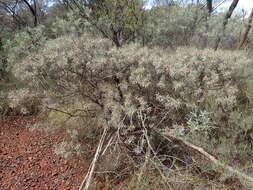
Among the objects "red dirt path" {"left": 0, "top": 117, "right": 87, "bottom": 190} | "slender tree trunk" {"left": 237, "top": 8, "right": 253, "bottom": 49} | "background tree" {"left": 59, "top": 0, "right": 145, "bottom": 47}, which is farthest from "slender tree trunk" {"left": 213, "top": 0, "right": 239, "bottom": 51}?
"red dirt path" {"left": 0, "top": 117, "right": 87, "bottom": 190}

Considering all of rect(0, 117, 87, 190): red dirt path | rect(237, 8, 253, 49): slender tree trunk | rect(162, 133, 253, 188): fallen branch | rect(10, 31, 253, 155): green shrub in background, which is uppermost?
rect(237, 8, 253, 49): slender tree trunk

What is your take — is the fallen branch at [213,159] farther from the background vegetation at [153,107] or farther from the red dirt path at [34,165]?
the red dirt path at [34,165]

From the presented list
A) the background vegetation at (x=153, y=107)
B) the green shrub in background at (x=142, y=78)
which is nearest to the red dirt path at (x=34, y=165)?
the background vegetation at (x=153, y=107)

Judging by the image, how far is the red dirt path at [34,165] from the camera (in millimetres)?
2289

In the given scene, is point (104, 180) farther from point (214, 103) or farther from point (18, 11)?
point (18, 11)

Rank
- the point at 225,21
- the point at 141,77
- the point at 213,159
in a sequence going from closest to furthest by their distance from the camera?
the point at 213,159, the point at 141,77, the point at 225,21

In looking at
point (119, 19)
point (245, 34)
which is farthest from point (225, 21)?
point (119, 19)

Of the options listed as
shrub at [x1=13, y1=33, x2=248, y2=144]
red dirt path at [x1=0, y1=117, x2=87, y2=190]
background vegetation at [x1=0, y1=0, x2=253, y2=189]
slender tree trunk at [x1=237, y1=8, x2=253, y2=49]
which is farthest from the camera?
slender tree trunk at [x1=237, y1=8, x2=253, y2=49]

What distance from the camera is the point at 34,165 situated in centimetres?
257

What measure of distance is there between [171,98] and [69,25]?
3078mm

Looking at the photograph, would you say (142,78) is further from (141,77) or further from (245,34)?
(245,34)

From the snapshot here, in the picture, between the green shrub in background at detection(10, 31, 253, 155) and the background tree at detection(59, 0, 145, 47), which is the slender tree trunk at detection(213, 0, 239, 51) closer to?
the background tree at detection(59, 0, 145, 47)

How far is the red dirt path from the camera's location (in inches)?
90.1

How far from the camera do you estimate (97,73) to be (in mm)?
2201
